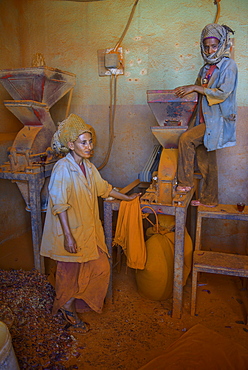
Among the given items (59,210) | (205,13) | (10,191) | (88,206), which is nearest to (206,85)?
(205,13)

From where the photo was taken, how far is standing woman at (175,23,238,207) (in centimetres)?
323

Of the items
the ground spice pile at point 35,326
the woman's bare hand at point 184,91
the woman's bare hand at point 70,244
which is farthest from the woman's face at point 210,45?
the ground spice pile at point 35,326

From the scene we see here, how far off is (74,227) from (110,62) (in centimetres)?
273

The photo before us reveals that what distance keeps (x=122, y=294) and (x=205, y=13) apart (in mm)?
3752

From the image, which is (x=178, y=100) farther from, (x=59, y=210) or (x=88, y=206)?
(x=59, y=210)

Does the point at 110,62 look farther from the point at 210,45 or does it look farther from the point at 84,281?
the point at 84,281

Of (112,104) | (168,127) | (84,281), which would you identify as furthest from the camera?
(112,104)

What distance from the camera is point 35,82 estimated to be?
382cm

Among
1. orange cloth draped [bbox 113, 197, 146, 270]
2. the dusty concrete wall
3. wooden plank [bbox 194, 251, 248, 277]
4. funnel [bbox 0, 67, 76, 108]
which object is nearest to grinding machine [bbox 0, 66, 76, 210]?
funnel [bbox 0, 67, 76, 108]

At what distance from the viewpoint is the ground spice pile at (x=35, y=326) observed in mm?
2650

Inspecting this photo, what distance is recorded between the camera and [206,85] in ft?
11.4

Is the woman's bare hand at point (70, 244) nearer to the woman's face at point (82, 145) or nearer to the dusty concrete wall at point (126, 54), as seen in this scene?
the woman's face at point (82, 145)

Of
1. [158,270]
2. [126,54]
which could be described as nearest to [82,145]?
[158,270]

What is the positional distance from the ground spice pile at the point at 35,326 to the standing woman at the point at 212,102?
1.82 meters
